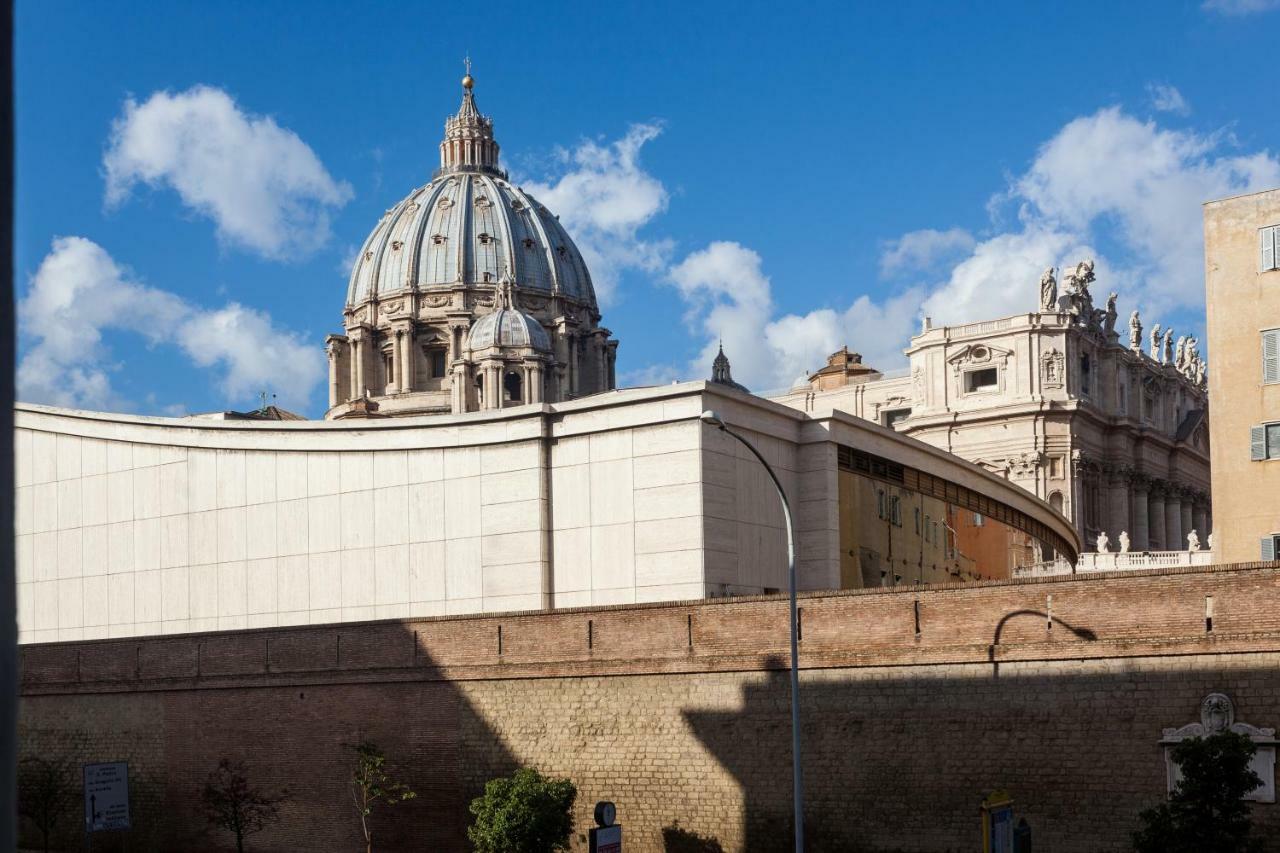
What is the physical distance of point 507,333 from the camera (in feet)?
400

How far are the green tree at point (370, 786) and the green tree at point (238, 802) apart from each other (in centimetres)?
236

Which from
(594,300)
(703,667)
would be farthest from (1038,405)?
(703,667)

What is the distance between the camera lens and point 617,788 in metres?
31.5

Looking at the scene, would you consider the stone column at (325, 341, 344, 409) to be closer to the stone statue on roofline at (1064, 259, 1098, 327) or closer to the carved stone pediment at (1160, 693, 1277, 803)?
the stone statue on roofline at (1064, 259, 1098, 327)

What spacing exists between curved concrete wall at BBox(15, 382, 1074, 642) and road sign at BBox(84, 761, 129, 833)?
4.97m

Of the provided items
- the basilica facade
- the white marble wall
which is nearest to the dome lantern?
the basilica facade

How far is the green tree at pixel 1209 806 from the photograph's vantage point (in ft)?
71.9

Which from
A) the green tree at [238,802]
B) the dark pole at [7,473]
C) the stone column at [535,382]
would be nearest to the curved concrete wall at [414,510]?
the green tree at [238,802]

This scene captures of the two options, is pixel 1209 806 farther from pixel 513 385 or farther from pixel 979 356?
pixel 513 385

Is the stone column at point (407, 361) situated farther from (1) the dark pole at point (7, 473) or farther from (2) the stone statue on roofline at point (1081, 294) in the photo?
(1) the dark pole at point (7, 473)

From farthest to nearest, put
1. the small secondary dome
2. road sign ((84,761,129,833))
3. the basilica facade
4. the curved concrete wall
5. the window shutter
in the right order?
the basilica facade, the small secondary dome, the curved concrete wall, the window shutter, road sign ((84,761,129,833))

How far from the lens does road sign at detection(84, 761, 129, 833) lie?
99.9 ft

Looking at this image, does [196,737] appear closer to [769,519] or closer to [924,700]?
[769,519]

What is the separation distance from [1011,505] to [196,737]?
29.3m
